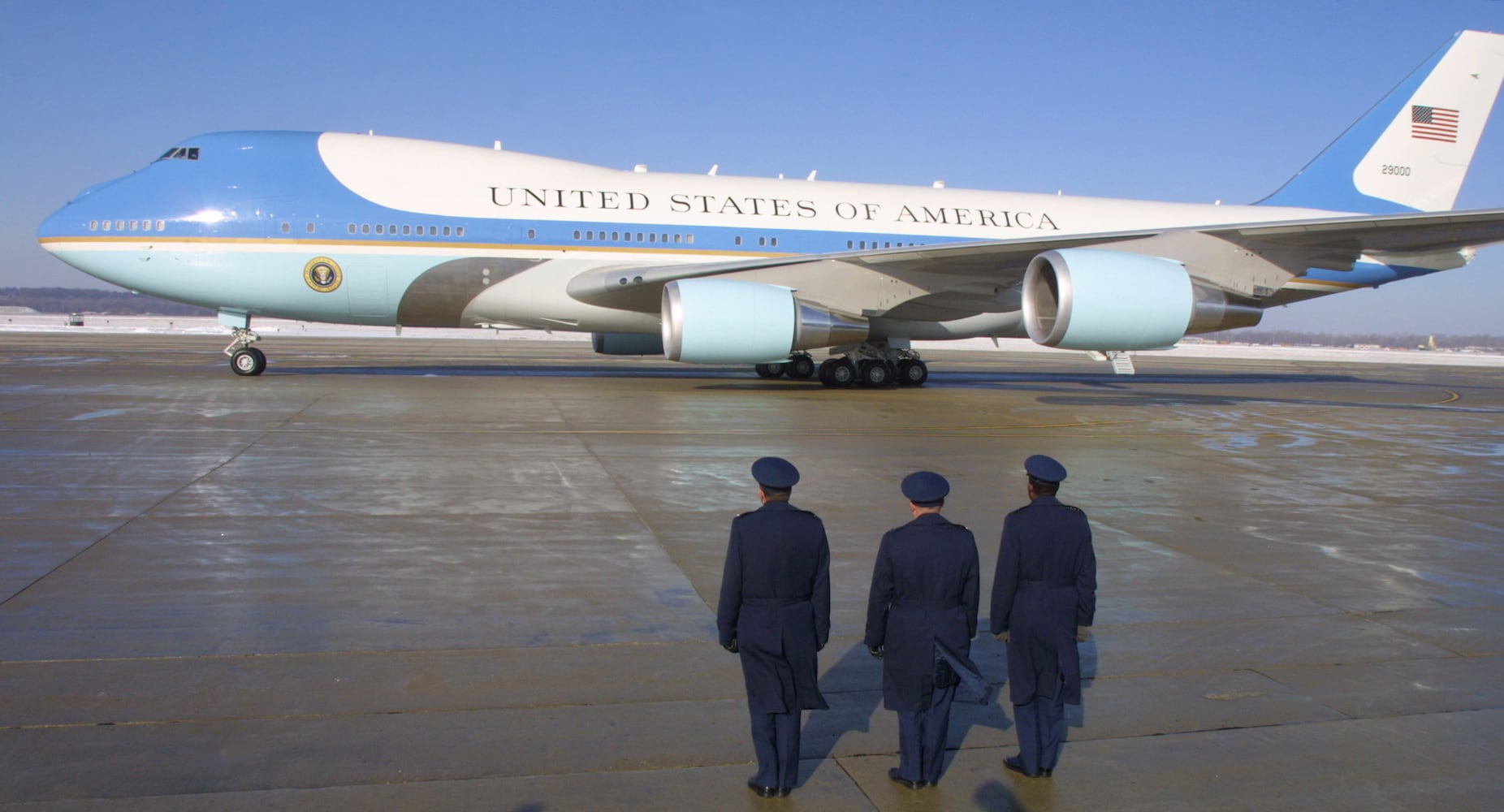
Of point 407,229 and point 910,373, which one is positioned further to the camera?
point 910,373

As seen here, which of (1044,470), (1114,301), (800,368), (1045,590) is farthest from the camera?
(800,368)

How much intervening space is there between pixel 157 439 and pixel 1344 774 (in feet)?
36.1

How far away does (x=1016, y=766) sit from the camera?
3.76 metres

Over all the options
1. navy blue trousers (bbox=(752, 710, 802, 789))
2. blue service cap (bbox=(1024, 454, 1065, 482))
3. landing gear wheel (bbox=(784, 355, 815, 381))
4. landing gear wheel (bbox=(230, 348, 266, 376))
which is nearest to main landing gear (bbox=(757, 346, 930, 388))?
landing gear wheel (bbox=(784, 355, 815, 381))

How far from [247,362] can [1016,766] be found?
1775cm

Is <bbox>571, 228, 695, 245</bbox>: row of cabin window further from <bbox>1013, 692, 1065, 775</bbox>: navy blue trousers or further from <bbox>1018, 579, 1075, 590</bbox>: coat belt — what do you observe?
<bbox>1013, 692, 1065, 775</bbox>: navy blue trousers

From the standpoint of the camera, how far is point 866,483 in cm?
923

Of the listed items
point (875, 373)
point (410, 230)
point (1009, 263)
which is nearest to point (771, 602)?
point (1009, 263)

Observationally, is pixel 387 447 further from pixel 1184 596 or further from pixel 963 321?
pixel 963 321

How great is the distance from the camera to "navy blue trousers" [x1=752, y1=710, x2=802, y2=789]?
349 cm

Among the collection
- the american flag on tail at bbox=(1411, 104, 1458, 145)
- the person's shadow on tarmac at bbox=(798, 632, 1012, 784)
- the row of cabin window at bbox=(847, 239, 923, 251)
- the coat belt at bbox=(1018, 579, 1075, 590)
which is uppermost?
the american flag on tail at bbox=(1411, 104, 1458, 145)

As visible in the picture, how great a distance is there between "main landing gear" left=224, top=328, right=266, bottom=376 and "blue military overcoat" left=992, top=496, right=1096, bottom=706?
688 inches

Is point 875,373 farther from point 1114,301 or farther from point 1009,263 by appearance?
point 1114,301

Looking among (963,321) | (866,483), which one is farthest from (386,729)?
(963,321)
